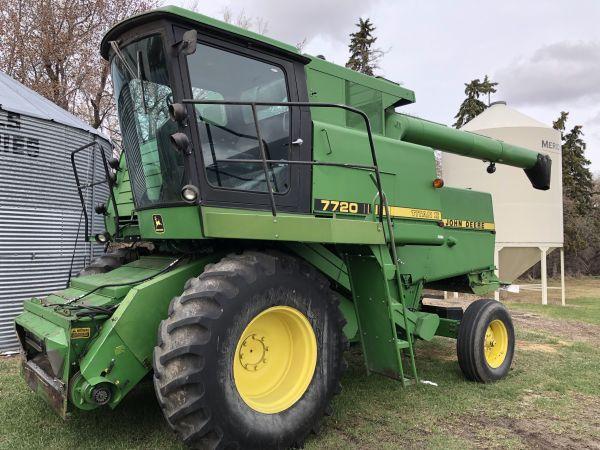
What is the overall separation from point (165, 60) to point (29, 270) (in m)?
4.78

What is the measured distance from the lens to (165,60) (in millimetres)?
3523

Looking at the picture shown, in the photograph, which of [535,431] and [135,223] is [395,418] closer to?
[535,431]

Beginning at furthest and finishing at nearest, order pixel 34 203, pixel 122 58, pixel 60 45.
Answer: pixel 60 45 → pixel 34 203 → pixel 122 58

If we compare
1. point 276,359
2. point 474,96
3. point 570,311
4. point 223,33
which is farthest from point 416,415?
point 474,96

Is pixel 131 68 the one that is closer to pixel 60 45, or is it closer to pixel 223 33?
pixel 223 33

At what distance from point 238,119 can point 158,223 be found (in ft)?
3.32

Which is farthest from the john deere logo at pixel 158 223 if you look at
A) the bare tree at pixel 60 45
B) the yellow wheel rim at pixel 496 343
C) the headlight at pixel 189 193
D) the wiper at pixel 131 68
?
the bare tree at pixel 60 45

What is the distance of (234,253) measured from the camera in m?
3.71

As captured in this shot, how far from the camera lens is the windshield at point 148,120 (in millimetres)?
3623

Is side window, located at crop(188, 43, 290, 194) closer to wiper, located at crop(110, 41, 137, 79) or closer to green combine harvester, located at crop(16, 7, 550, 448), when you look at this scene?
green combine harvester, located at crop(16, 7, 550, 448)

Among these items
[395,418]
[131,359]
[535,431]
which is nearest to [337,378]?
[395,418]

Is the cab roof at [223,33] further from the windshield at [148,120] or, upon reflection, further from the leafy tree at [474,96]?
the leafy tree at [474,96]

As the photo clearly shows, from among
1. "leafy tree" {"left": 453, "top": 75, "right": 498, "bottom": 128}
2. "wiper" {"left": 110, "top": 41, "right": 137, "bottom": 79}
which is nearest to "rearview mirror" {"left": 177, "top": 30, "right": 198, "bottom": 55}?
"wiper" {"left": 110, "top": 41, "right": 137, "bottom": 79}

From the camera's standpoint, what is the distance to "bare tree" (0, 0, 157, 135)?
50.5 feet
